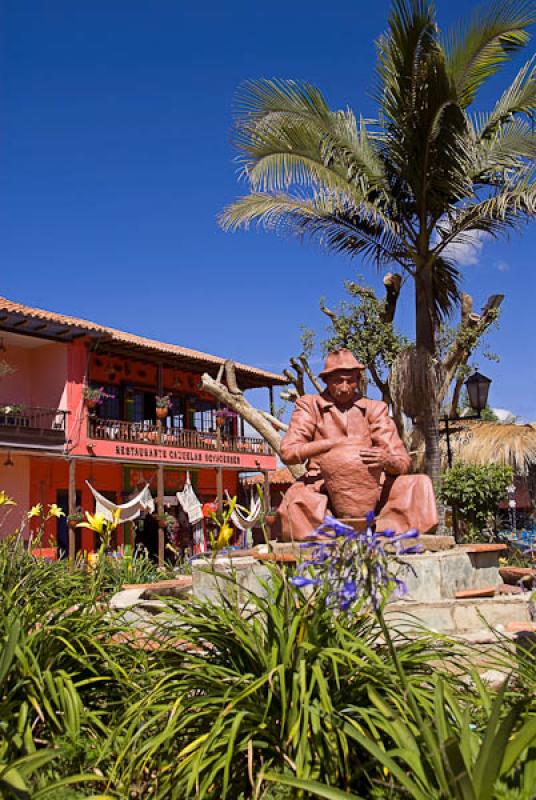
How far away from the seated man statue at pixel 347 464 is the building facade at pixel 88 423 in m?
12.1

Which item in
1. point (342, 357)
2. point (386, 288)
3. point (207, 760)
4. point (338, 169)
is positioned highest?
point (338, 169)

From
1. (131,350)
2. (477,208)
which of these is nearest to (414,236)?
(477,208)

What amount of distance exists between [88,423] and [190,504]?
414 cm

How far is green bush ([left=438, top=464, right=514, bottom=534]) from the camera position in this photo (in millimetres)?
11414

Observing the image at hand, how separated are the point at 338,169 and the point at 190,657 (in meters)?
9.63

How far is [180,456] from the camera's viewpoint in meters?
23.1

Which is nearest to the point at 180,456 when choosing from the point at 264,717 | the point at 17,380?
the point at 17,380

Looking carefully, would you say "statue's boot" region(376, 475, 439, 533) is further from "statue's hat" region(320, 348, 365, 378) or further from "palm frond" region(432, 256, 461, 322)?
"palm frond" region(432, 256, 461, 322)

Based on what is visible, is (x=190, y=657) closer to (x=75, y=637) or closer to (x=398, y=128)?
(x=75, y=637)

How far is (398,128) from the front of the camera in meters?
11.0

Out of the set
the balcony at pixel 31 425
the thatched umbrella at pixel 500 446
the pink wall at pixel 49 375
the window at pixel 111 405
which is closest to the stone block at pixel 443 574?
the thatched umbrella at pixel 500 446

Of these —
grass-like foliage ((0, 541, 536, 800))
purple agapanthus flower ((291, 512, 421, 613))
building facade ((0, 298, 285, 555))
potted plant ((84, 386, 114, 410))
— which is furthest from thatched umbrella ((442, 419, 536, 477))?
purple agapanthus flower ((291, 512, 421, 613))

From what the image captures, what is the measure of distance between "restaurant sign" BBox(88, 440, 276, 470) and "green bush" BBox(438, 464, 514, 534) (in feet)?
37.5

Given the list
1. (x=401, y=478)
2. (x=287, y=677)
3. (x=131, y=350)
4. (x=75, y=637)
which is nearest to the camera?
(x=287, y=677)
